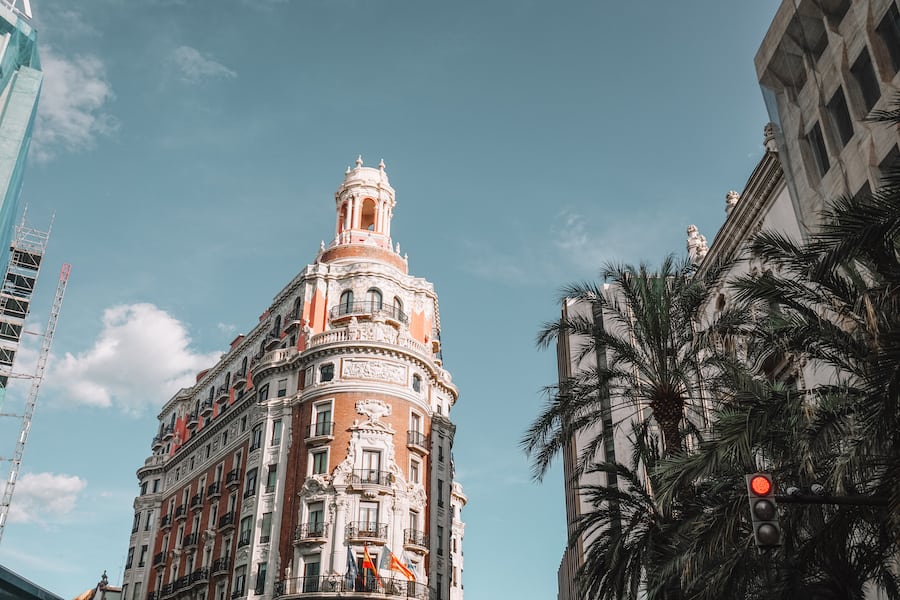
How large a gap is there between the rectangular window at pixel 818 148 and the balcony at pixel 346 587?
31580 mm

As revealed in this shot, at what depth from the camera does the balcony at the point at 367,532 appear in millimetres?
47250

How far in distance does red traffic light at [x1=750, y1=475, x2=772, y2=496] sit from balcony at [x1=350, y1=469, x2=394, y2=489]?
128ft

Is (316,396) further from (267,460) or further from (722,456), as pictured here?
(722,456)

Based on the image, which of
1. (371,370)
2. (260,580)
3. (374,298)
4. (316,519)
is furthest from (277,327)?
(260,580)

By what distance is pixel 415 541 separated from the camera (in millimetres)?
49562

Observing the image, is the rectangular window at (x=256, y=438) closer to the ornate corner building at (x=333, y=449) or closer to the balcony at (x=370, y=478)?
the ornate corner building at (x=333, y=449)

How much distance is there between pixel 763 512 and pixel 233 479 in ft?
165

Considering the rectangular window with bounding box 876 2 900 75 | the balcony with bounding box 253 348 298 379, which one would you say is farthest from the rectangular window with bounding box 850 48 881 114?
the balcony with bounding box 253 348 298 379

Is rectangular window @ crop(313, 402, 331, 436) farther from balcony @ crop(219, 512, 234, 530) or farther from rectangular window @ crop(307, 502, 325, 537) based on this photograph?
balcony @ crop(219, 512, 234, 530)

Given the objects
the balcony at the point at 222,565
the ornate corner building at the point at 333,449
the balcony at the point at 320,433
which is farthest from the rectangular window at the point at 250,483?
the balcony at the point at 320,433

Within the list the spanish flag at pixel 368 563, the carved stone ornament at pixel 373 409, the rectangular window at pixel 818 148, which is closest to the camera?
the rectangular window at pixel 818 148

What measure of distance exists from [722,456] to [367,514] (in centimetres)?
3419

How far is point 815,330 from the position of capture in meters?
17.8

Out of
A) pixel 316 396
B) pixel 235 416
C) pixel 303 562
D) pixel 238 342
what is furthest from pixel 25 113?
pixel 303 562
